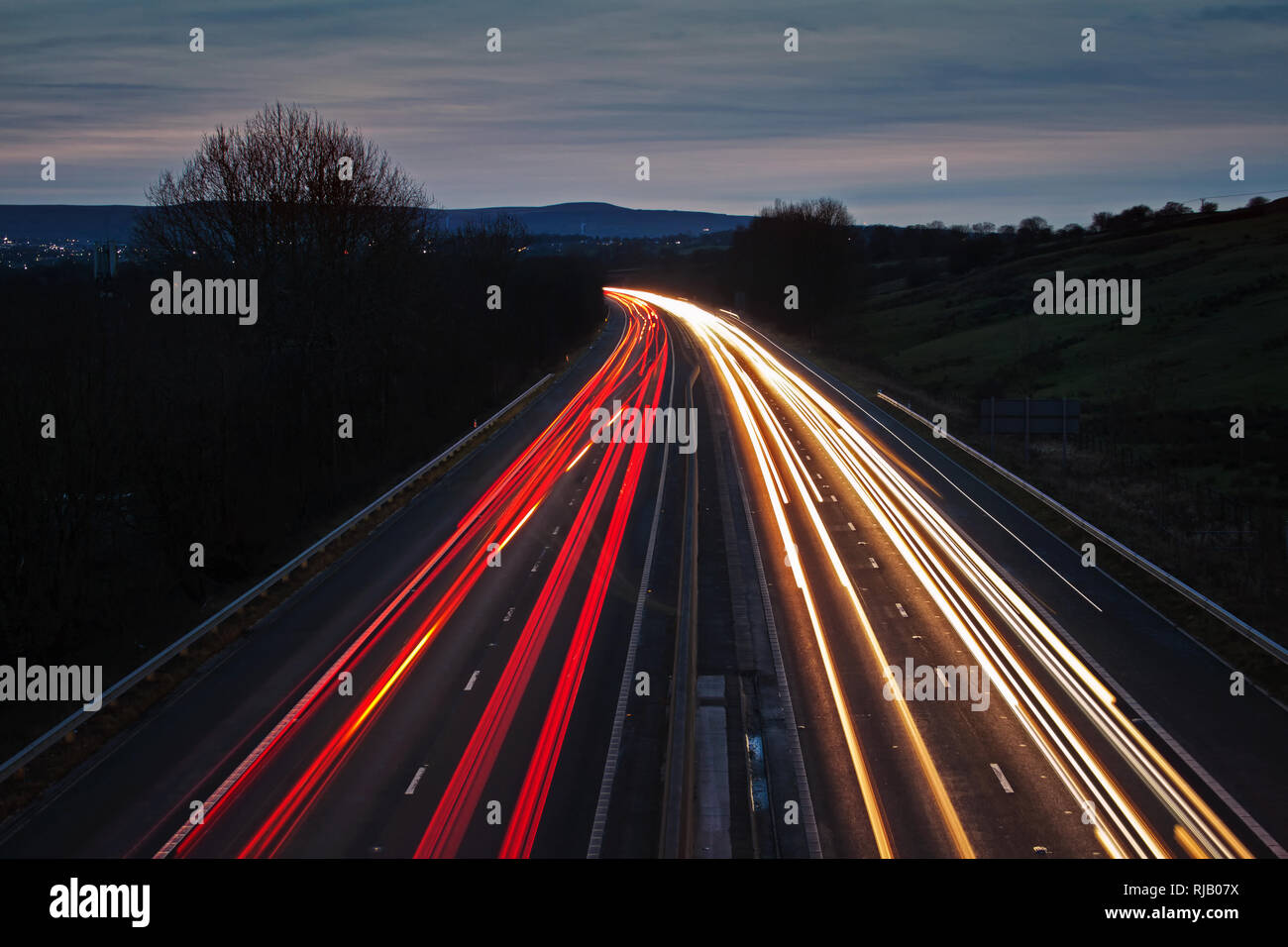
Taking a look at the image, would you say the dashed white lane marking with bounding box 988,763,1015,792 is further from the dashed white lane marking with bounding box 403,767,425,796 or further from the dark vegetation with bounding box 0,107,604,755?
the dark vegetation with bounding box 0,107,604,755

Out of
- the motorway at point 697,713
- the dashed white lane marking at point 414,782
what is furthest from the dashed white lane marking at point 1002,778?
the dashed white lane marking at point 414,782

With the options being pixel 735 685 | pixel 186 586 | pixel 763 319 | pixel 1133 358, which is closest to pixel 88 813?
pixel 735 685

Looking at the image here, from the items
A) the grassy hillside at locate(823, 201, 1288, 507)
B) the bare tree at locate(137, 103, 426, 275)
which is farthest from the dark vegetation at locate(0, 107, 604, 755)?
the grassy hillside at locate(823, 201, 1288, 507)

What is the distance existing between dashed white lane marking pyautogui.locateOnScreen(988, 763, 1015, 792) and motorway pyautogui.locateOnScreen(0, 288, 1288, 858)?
6 cm

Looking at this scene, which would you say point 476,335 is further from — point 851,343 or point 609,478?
point 851,343

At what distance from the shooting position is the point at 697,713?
17594 millimetres

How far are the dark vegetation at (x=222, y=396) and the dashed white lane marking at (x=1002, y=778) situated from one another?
1383cm

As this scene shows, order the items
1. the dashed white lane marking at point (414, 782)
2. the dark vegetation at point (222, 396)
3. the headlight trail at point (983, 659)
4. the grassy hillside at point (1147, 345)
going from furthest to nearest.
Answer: the grassy hillside at point (1147, 345)
the dark vegetation at point (222, 396)
the dashed white lane marking at point (414, 782)
the headlight trail at point (983, 659)

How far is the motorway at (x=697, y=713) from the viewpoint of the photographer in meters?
13.6

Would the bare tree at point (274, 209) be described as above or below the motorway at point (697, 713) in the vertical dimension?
above

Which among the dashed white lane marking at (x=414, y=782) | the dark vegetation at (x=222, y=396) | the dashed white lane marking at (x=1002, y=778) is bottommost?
the dashed white lane marking at (x=1002, y=778)

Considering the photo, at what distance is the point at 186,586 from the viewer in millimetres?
29859

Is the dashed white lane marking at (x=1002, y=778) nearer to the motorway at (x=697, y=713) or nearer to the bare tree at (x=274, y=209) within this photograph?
the motorway at (x=697, y=713)

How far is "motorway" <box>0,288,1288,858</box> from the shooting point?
534 inches
